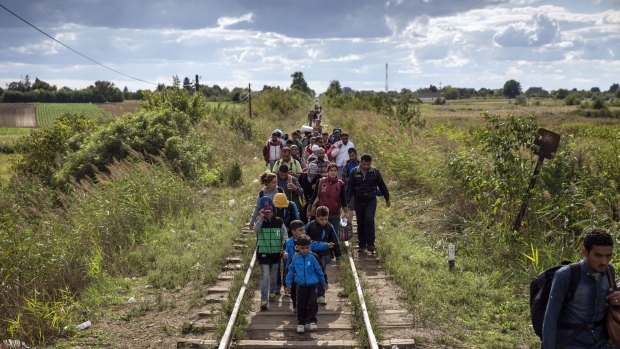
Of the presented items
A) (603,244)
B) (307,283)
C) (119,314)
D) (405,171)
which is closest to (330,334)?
(307,283)

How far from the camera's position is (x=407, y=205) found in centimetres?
1414

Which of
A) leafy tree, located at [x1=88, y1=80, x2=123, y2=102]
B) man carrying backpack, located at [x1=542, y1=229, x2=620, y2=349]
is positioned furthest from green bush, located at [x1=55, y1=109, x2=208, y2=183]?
leafy tree, located at [x1=88, y1=80, x2=123, y2=102]

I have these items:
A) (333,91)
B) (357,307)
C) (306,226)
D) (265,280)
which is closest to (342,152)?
(306,226)

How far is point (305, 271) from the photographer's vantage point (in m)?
6.90

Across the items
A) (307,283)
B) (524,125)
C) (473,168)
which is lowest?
(307,283)

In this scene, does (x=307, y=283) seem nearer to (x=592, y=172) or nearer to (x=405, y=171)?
(x=592, y=172)

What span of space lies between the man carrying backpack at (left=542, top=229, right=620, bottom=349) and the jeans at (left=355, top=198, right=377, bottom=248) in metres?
5.99

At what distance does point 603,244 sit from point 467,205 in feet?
27.5

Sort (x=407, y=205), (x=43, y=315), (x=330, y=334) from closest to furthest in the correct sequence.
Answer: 1. (x=330, y=334)
2. (x=43, y=315)
3. (x=407, y=205)

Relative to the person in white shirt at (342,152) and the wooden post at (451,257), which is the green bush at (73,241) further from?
the wooden post at (451,257)

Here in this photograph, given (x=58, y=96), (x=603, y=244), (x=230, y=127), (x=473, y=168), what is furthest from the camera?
(x=58, y=96)

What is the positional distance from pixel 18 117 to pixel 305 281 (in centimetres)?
6517

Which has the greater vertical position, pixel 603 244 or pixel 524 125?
pixel 524 125

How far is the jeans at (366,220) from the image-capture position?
10008mm
